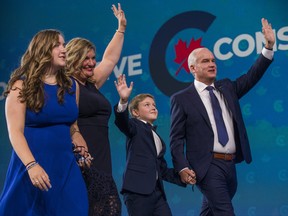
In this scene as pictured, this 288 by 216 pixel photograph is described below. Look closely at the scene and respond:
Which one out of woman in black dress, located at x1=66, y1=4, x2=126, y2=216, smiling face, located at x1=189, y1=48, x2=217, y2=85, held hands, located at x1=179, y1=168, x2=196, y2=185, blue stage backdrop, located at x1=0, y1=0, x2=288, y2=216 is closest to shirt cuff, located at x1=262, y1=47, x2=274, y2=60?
smiling face, located at x1=189, y1=48, x2=217, y2=85

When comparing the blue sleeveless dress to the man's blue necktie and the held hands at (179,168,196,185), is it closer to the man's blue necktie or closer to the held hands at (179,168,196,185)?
the held hands at (179,168,196,185)

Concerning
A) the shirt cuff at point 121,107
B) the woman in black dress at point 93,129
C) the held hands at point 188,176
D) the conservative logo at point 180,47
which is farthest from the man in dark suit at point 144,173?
the conservative logo at point 180,47

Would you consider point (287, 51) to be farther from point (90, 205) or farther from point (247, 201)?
point (90, 205)

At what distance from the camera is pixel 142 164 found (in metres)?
3.84

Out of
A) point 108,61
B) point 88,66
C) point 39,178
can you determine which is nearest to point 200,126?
point 108,61

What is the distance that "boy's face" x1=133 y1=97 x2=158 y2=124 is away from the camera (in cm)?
421

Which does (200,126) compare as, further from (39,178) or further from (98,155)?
(39,178)

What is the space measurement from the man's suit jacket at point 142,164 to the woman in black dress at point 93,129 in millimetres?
744

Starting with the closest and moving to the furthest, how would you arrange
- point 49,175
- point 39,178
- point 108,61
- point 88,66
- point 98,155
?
point 39,178 < point 49,175 < point 98,155 < point 88,66 < point 108,61

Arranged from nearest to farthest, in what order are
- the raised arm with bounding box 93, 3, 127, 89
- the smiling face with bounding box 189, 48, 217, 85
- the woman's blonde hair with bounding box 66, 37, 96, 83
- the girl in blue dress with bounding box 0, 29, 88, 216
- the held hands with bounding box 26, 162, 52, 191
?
the held hands with bounding box 26, 162, 52, 191 → the girl in blue dress with bounding box 0, 29, 88, 216 → the woman's blonde hair with bounding box 66, 37, 96, 83 → the raised arm with bounding box 93, 3, 127, 89 → the smiling face with bounding box 189, 48, 217, 85

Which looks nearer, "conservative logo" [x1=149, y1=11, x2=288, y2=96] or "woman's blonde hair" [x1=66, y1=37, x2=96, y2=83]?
"woman's blonde hair" [x1=66, y1=37, x2=96, y2=83]

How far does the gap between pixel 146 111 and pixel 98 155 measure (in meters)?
1.36

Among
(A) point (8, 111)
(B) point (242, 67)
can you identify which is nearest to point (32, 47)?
(A) point (8, 111)

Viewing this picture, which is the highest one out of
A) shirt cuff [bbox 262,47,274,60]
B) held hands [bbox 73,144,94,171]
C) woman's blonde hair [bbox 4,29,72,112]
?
shirt cuff [bbox 262,47,274,60]
